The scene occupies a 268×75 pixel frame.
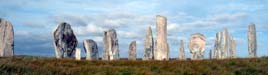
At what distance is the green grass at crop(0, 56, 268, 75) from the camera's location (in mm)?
25650

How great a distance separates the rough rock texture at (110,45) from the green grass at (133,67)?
17.6m

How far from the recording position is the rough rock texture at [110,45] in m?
51.3

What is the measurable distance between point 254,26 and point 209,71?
25.2 metres

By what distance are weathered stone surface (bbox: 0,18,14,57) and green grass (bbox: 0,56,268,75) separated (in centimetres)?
1025

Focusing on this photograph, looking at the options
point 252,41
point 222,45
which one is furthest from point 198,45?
point 252,41

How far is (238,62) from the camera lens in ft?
109

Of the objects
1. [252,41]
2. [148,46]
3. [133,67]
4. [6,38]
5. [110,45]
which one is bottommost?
[133,67]

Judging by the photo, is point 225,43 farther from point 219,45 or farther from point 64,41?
point 64,41

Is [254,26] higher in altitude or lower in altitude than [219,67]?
higher

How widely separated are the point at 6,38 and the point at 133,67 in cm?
1567

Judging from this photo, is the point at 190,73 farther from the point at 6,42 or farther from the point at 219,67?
the point at 6,42

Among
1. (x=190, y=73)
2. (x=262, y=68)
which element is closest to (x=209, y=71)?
(x=190, y=73)

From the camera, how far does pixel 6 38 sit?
41.4 meters

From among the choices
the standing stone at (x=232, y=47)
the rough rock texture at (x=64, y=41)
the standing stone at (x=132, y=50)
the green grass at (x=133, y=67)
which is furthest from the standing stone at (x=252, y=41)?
the rough rock texture at (x=64, y=41)
